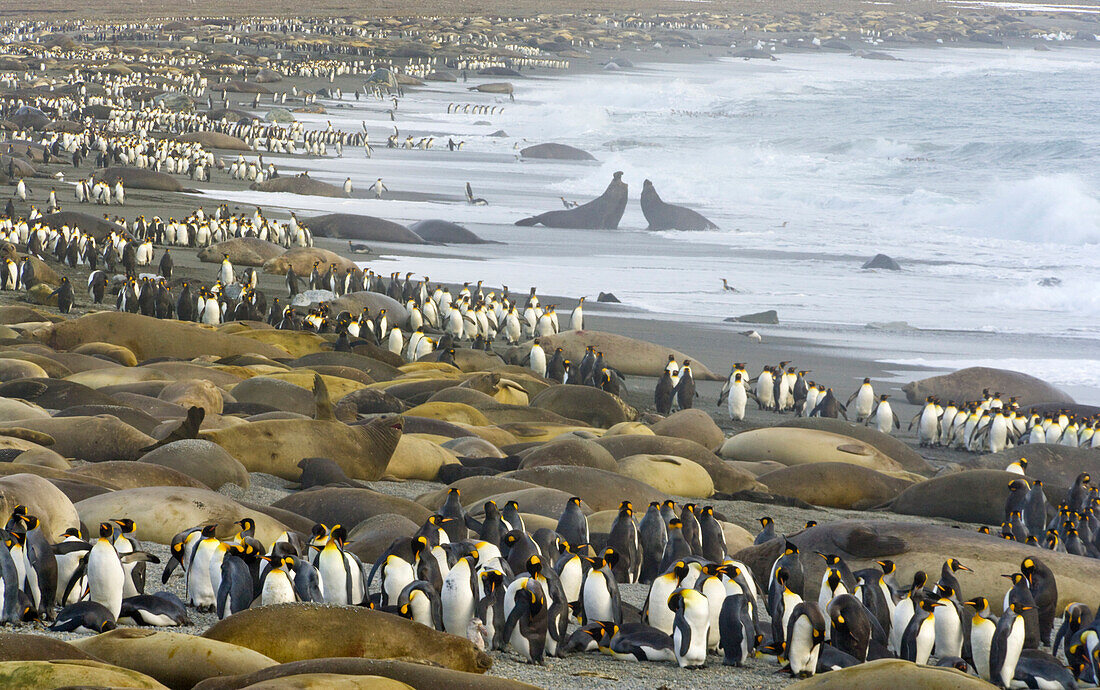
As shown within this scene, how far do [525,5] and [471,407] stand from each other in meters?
142

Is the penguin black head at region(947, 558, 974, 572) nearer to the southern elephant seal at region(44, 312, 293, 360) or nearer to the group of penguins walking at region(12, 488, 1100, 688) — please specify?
the group of penguins walking at region(12, 488, 1100, 688)

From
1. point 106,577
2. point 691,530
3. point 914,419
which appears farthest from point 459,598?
point 914,419

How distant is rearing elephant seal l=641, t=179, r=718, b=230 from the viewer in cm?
2808

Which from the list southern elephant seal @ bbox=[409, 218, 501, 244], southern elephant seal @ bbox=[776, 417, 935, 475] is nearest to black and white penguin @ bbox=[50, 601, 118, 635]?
southern elephant seal @ bbox=[776, 417, 935, 475]

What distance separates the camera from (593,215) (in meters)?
27.9

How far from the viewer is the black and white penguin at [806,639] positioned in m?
5.50

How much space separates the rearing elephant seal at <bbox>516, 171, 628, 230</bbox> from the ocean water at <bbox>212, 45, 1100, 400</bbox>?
55 centimetres

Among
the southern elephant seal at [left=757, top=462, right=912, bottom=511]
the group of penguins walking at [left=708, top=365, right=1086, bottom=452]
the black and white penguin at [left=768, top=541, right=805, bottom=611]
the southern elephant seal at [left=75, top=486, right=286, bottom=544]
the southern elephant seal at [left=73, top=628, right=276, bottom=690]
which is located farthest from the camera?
the group of penguins walking at [left=708, top=365, right=1086, bottom=452]

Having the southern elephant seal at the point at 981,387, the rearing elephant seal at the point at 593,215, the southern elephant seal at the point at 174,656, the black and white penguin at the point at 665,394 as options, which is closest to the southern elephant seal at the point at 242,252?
the rearing elephant seal at the point at 593,215

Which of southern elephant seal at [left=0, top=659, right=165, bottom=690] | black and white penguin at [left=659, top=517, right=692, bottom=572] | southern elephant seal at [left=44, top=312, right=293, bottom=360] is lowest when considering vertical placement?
southern elephant seal at [left=44, top=312, right=293, bottom=360]

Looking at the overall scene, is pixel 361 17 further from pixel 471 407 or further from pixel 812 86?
pixel 471 407

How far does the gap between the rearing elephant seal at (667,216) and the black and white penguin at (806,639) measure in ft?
74.3

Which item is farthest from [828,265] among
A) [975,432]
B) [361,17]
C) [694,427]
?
[361,17]

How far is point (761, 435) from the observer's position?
38.4ft
